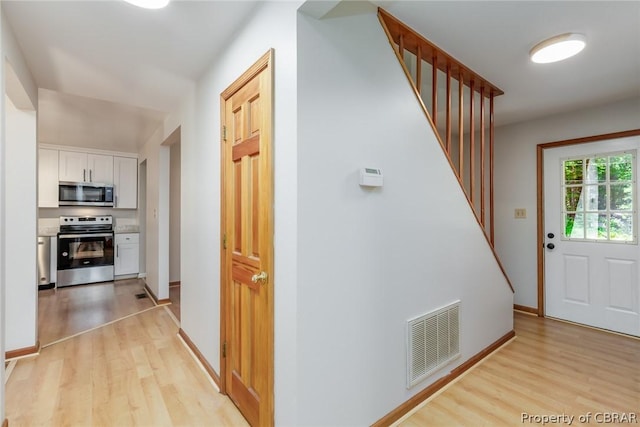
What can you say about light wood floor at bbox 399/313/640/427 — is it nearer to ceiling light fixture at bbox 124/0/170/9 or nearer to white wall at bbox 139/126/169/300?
ceiling light fixture at bbox 124/0/170/9

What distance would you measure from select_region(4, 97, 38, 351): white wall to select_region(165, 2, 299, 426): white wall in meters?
1.21

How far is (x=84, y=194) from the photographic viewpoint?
5.29 m

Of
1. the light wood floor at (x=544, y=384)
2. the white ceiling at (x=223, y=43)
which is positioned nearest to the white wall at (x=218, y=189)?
the white ceiling at (x=223, y=43)

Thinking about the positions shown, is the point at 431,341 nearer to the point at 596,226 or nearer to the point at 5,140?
the point at 596,226

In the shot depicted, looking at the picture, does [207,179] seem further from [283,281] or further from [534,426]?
[534,426]

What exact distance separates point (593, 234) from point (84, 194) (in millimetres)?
7334

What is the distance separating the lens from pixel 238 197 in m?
1.90

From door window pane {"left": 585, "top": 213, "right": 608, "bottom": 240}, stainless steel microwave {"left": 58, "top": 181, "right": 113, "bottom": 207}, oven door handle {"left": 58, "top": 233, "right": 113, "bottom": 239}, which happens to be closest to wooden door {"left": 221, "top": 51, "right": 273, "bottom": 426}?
door window pane {"left": 585, "top": 213, "right": 608, "bottom": 240}

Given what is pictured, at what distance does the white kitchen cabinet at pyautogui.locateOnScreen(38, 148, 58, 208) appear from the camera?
16.2ft

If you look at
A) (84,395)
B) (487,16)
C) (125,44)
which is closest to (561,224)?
(487,16)

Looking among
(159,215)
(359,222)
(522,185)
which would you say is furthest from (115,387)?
(522,185)

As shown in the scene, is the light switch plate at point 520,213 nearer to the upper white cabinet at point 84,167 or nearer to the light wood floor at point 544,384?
the light wood floor at point 544,384

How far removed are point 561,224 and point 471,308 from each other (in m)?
1.91

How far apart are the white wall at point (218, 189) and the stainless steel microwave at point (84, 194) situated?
9.76 ft
